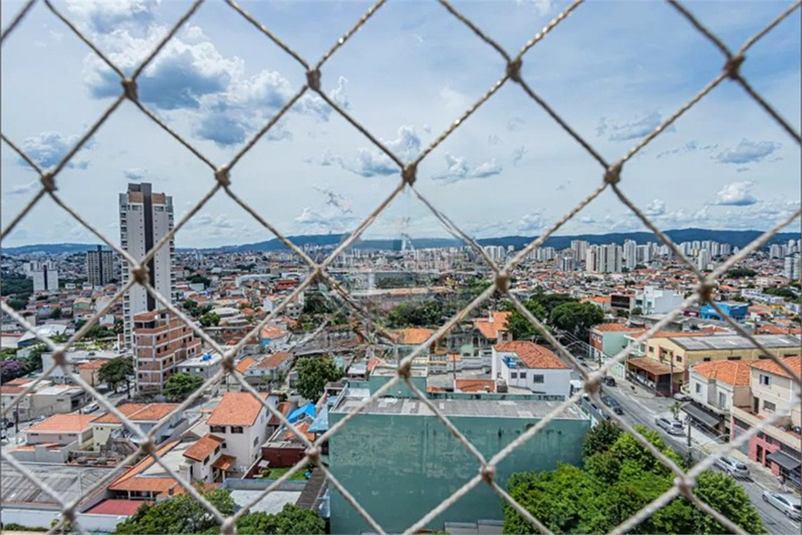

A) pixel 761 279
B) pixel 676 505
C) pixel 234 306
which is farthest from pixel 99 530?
pixel 761 279

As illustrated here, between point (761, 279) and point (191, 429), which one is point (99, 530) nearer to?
point (191, 429)

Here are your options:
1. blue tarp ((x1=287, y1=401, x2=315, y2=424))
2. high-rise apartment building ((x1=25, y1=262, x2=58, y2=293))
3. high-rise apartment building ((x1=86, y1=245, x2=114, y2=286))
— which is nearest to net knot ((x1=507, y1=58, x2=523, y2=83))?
blue tarp ((x1=287, y1=401, x2=315, y2=424))

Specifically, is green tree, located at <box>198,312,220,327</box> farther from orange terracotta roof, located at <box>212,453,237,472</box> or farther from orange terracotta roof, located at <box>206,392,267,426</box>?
orange terracotta roof, located at <box>212,453,237,472</box>

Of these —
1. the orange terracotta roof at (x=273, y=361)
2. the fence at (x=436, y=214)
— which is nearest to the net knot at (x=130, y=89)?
the fence at (x=436, y=214)

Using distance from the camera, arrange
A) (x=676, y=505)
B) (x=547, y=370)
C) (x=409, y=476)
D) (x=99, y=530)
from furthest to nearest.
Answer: (x=547, y=370)
(x=99, y=530)
(x=409, y=476)
(x=676, y=505)

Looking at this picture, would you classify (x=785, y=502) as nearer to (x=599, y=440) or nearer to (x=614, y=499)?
(x=599, y=440)


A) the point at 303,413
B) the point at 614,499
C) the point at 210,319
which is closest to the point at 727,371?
the point at 614,499
